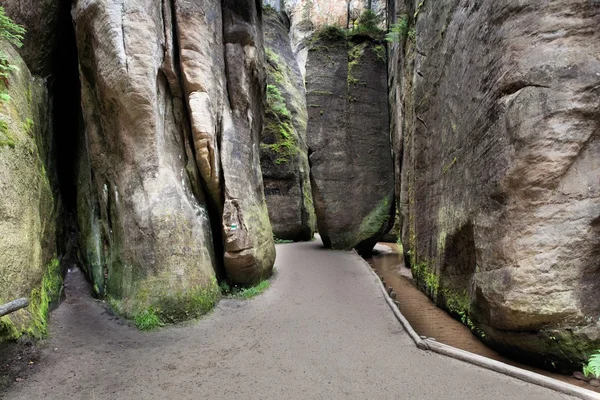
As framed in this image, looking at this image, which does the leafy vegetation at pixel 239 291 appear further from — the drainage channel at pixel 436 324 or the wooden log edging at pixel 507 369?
the wooden log edging at pixel 507 369

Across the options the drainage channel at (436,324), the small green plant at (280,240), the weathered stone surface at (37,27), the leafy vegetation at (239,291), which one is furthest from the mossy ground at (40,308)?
the small green plant at (280,240)

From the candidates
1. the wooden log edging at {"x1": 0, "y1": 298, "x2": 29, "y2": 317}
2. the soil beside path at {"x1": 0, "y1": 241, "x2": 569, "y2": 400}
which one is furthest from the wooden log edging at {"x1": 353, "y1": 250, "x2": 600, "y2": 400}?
the wooden log edging at {"x1": 0, "y1": 298, "x2": 29, "y2": 317}

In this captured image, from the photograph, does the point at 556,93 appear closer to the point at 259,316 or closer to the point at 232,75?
the point at 259,316

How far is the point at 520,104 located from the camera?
4.23m

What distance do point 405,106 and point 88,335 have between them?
35.6ft

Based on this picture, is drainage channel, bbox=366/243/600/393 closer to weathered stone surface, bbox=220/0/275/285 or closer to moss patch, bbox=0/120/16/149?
weathered stone surface, bbox=220/0/275/285

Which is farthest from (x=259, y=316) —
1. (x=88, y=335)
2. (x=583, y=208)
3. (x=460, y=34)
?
(x=460, y=34)

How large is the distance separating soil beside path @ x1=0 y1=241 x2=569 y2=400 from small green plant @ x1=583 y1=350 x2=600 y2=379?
1.70 feet

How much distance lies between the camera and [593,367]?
11.9ft

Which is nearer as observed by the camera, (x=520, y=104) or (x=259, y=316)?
(x=520, y=104)

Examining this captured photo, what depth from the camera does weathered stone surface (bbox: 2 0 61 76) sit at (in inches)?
241

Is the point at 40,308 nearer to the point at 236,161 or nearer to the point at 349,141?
the point at 236,161

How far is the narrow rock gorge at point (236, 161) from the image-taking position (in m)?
3.98

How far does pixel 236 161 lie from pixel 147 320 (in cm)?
408
